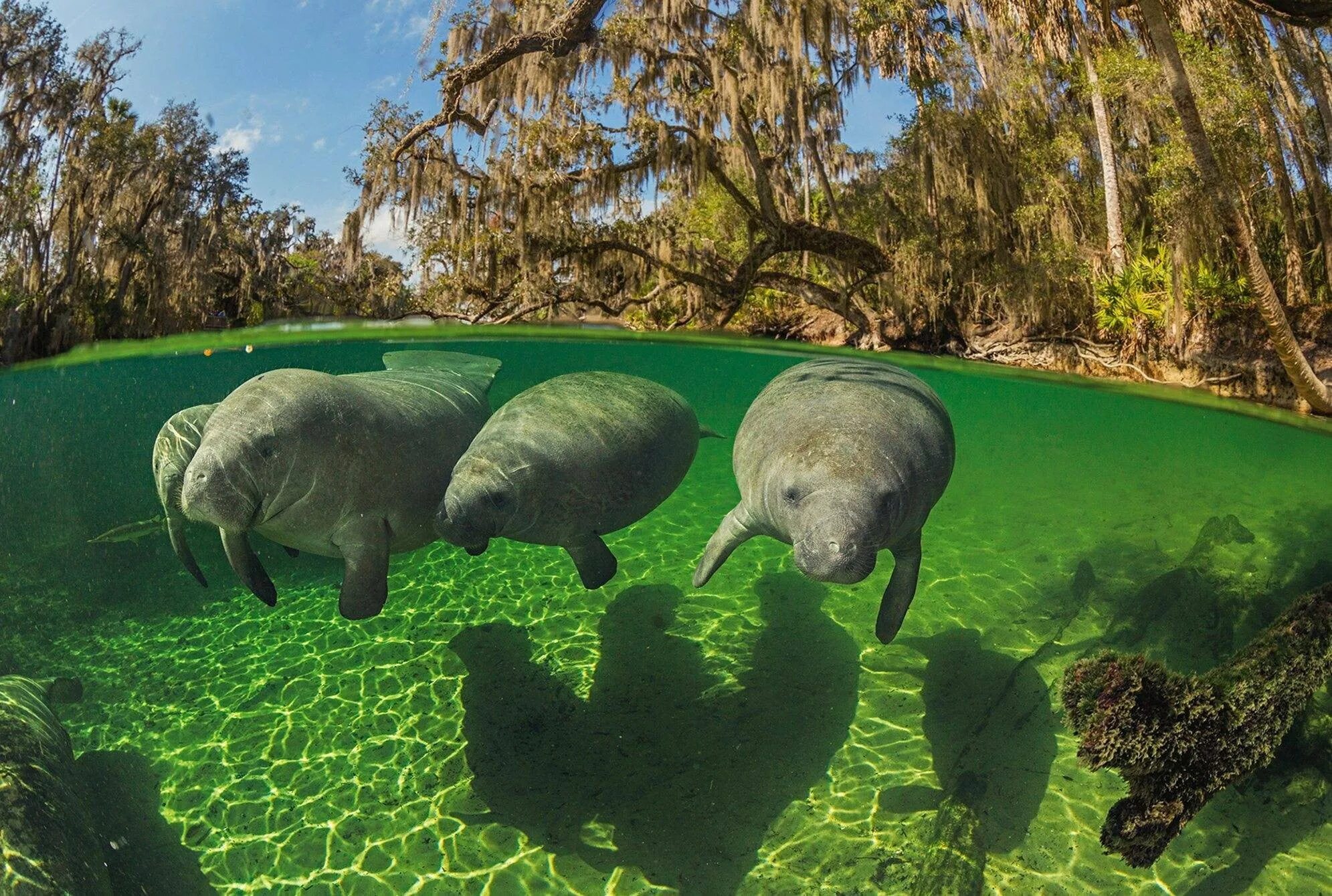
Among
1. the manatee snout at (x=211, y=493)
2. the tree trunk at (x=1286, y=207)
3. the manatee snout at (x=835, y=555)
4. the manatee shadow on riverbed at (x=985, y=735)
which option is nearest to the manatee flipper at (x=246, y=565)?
the manatee snout at (x=211, y=493)

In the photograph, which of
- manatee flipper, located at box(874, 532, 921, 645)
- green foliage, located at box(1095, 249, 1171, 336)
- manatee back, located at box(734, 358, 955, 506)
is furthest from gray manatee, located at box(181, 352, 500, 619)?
green foliage, located at box(1095, 249, 1171, 336)

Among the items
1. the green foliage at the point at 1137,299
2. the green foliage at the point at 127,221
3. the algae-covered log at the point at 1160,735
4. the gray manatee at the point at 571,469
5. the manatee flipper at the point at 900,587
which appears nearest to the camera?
the gray manatee at the point at 571,469

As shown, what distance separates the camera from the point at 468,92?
41.0 ft

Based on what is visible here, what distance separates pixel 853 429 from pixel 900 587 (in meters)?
0.87

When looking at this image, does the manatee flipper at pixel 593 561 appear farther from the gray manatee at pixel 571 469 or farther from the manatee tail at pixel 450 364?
the manatee tail at pixel 450 364

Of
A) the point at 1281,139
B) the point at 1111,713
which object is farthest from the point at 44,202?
the point at 1281,139

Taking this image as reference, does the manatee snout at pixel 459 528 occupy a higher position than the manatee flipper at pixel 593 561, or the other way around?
the manatee snout at pixel 459 528

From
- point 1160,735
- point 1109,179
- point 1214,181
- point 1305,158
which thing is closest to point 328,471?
point 1160,735

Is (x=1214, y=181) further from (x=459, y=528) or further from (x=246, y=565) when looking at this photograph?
(x=246, y=565)

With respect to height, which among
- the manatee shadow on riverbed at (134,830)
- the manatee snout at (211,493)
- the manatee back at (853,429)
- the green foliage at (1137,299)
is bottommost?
the manatee shadow on riverbed at (134,830)

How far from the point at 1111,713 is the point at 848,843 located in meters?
1.77

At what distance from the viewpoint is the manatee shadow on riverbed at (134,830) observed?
12.9 feet

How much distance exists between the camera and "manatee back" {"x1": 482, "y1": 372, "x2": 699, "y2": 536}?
10.7ft

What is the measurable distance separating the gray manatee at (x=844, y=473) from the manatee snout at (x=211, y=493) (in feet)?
6.56
